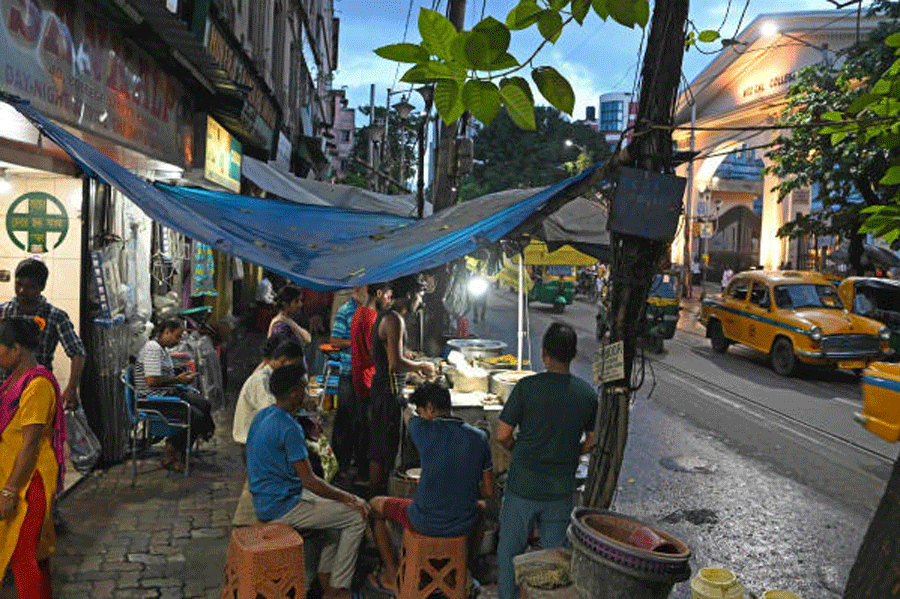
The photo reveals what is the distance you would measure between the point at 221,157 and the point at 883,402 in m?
10.3

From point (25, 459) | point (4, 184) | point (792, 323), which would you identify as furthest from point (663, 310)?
point (25, 459)

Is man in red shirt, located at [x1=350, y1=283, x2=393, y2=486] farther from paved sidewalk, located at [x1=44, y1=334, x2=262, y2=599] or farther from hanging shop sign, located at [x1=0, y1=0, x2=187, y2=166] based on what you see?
hanging shop sign, located at [x1=0, y1=0, x2=187, y2=166]

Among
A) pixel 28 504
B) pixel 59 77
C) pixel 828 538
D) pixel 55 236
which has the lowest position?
pixel 828 538

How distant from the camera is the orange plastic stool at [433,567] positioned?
15.1 ft

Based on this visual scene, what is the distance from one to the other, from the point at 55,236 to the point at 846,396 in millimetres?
13175

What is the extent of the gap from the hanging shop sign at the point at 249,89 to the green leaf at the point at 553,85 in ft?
25.6

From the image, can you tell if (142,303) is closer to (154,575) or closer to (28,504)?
(154,575)

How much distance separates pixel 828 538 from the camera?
637cm

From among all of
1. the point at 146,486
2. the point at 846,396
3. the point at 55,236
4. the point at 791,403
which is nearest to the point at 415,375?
the point at 146,486

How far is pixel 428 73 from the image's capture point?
2201 millimetres

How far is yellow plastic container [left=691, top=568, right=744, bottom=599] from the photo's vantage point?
9.28 ft

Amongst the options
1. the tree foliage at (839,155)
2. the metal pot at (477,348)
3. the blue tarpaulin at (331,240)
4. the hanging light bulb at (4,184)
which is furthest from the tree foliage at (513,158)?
the blue tarpaulin at (331,240)

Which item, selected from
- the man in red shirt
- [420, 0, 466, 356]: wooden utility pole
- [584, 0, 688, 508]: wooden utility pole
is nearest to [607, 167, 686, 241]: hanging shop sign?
[584, 0, 688, 508]: wooden utility pole

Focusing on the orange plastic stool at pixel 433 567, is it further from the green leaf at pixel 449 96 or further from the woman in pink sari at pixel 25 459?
the green leaf at pixel 449 96
